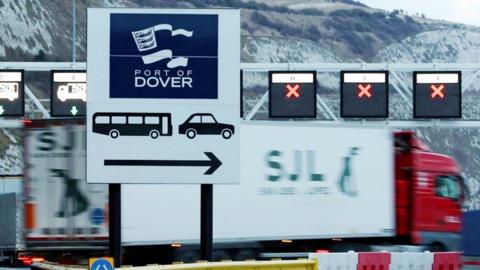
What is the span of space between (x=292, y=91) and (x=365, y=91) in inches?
89.0

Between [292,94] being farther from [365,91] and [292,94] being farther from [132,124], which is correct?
[132,124]

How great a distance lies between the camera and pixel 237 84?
38.0 feet

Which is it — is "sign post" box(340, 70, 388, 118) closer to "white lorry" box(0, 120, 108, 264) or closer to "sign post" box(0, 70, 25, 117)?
"sign post" box(0, 70, 25, 117)

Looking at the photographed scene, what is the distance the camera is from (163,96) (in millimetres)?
11492

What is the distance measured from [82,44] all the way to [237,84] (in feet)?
409

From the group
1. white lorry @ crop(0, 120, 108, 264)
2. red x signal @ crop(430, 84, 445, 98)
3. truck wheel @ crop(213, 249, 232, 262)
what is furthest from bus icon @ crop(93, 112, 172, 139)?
red x signal @ crop(430, 84, 445, 98)

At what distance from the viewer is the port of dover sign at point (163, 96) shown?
37.3ft

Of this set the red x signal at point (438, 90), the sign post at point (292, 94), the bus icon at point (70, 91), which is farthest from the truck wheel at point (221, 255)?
the red x signal at point (438, 90)

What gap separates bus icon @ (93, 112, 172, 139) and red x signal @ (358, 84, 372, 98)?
1064 inches

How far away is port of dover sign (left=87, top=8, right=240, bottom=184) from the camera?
11.4 m

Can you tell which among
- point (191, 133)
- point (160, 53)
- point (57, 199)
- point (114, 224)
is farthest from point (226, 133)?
point (57, 199)

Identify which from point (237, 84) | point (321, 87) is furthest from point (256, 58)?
point (237, 84)

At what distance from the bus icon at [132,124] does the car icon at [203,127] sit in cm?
16

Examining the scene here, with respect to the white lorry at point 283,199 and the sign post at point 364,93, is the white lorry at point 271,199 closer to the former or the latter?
the white lorry at point 283,199
